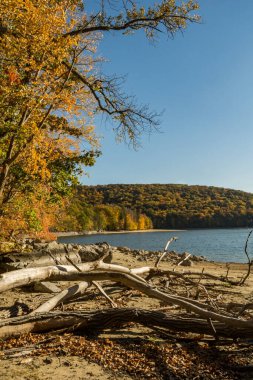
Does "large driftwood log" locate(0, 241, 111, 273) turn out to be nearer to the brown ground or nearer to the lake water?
the brown ground

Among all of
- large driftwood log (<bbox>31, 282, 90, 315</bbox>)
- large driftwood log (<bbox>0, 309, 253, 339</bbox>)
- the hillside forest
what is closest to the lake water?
large driftwood log (<bbox>31, 282, 90, 315</bbox>)

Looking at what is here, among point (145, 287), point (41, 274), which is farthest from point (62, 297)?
point (145, 287)

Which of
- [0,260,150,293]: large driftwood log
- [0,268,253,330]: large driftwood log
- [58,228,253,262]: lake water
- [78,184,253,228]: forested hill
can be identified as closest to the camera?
[0,260,150,293]: large driftwood log

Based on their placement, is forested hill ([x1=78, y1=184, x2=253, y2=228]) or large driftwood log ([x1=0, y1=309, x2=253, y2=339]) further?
forested hill ([x1=78, y1=184, x2=253, y2=228])

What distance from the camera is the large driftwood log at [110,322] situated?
5477 mm

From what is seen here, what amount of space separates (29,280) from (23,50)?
743 cm

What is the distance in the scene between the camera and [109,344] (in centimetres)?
540

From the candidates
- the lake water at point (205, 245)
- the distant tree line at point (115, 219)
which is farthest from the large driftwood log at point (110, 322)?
the distant tree line at point (115, 219)

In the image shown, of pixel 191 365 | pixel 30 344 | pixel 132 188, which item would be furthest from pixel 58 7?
pixel 132 188

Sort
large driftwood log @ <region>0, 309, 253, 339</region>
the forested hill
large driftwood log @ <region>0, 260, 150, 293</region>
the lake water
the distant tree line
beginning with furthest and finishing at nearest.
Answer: the forested hill
the distant tree line
the lake water
large driftwood log @ <region>0, 309, 253, 339</region>
large driftwood log @ <region>0, 260, 150, 293</region>

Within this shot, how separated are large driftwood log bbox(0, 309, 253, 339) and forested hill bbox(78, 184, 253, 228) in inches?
4297

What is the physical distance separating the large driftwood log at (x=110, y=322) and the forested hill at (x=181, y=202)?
109136 millimetres

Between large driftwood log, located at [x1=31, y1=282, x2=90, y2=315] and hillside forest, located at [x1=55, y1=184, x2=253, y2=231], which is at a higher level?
hillside forest, located at [x1=55, y1=184, x2=253, y2=231]

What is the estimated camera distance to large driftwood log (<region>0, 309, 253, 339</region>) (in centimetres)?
548
